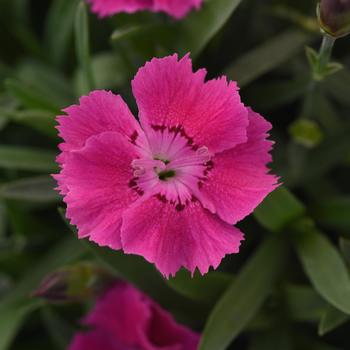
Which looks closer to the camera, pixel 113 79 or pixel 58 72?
pixel 113 79

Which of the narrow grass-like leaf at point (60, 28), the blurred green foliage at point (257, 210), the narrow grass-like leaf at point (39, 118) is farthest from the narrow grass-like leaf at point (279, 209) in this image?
the narrow grass-like leaf at point (60, 28)

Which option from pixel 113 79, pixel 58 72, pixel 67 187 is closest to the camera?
pixel 67 187

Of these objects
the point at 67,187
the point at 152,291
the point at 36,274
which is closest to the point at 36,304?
the point at 36,274

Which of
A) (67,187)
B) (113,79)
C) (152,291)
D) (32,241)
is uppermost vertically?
(67,187)

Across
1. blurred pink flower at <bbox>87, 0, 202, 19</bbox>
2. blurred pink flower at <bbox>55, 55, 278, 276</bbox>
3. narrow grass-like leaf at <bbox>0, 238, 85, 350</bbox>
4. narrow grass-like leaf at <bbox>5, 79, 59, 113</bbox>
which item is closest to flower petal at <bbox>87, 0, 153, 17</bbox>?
blurred pink flower at <bbox>87, 0, 202, 19</bbox>

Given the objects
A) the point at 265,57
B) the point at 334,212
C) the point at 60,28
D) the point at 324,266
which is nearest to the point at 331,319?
the point at 324,266

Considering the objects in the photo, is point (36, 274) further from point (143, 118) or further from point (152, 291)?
point (143, 118)

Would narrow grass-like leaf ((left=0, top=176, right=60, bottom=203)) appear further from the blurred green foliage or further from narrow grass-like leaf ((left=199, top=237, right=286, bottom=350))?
narrow grass-like leaf ((left=199, top=237, right=286, bottom=350))
